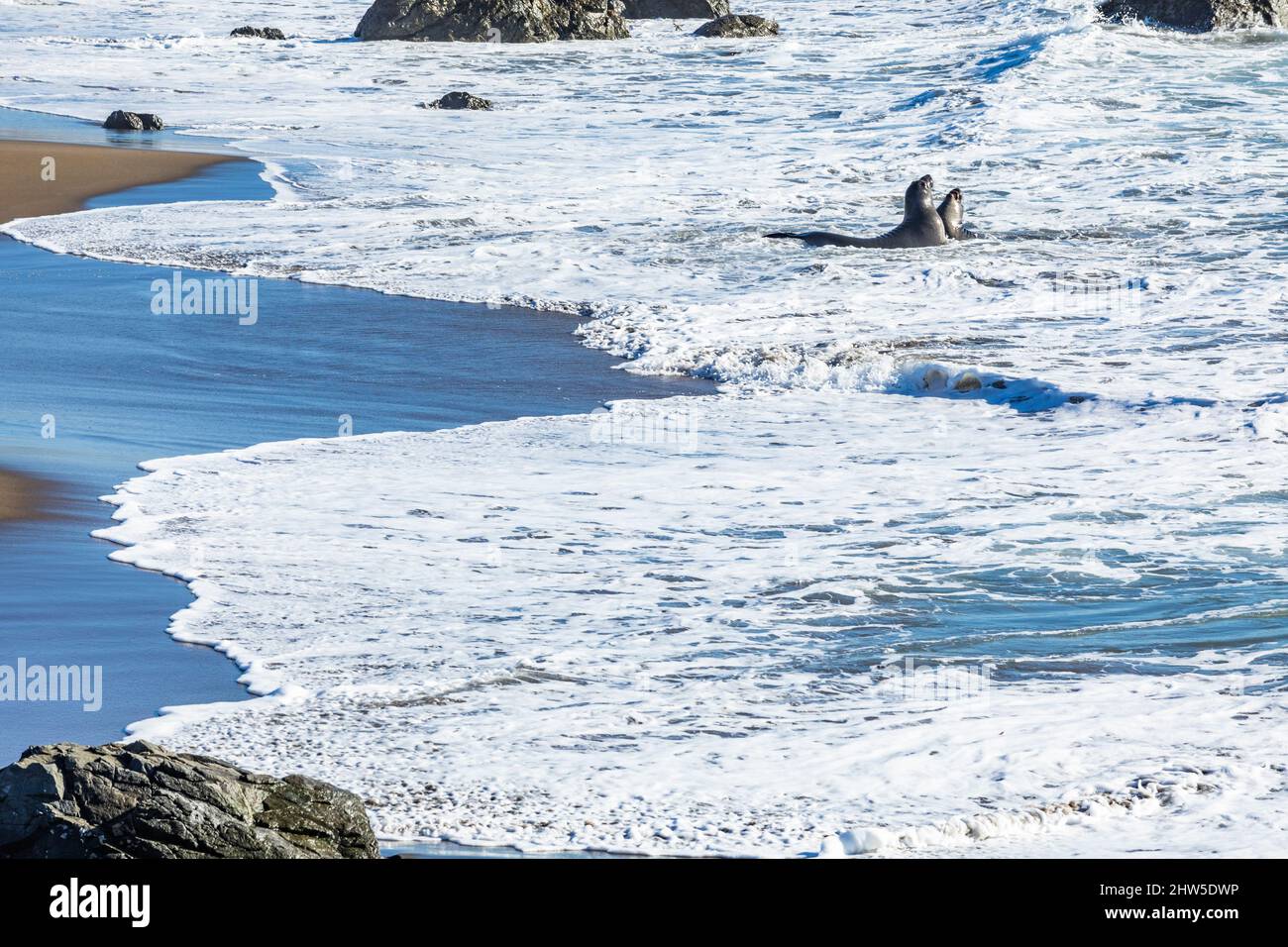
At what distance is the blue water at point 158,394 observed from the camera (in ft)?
18.6

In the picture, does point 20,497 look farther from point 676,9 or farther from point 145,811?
point 676,9

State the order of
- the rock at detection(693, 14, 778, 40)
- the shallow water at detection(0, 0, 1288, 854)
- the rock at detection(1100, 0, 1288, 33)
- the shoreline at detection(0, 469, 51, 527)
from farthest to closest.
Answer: the rock at detection(693, 14, 778, 40) → the rock at detection(1100, 0, 1288, 33) → the shoreline at detection(0, 469, 51, 527) → the shallow water at detection(0, 0, 1288, 854)

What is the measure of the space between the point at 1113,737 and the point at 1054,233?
11.5 metres

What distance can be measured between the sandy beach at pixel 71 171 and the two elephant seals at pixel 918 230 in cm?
749

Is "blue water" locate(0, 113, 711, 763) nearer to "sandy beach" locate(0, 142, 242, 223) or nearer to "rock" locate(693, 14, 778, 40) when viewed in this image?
"sandy beach" locate(0, 142, 242, 223)

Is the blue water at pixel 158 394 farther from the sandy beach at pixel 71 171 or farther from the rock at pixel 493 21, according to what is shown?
the rock at pixel 493 21

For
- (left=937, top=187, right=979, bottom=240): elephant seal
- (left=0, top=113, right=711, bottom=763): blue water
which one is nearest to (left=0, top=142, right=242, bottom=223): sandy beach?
(left=0, top=113, right=711, bottom=763): blue water

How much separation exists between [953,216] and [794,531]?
28.8ft

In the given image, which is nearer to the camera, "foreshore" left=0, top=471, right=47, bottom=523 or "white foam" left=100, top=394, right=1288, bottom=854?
"white foam" left=100, top=394, right=1288, bottom=854

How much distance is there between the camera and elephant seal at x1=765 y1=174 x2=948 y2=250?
15.3 metres

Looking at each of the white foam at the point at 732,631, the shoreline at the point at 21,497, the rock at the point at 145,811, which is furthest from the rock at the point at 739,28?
the rock at the point at 145,811

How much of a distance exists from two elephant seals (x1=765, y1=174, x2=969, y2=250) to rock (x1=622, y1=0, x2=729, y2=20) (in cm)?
2678
